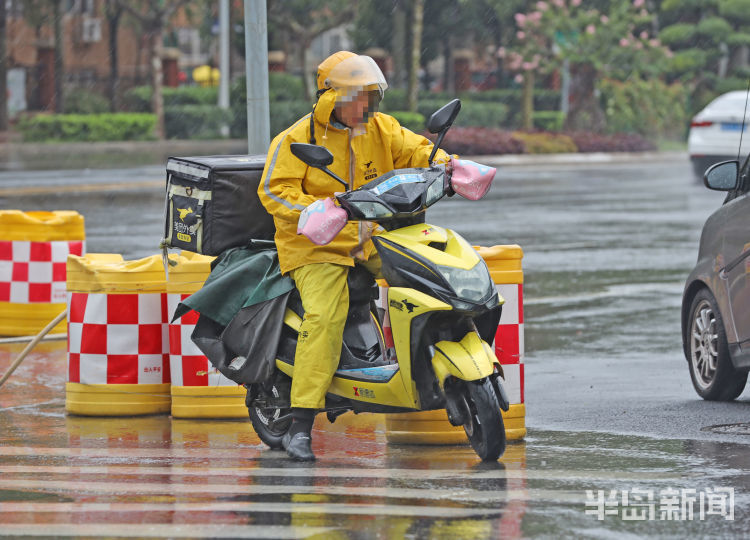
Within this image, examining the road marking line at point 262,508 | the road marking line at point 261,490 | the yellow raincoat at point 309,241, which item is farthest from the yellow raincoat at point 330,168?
the road marking line at point 262,508

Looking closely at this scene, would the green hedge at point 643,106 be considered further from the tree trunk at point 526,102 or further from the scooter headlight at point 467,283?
the scooter headlight at point 467,283

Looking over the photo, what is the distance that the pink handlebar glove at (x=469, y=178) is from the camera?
6.22 metres

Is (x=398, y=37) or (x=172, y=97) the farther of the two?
(x=172, y=97)

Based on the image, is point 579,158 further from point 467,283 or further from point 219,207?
point 467,283

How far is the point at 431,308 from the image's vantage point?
19.1 feet

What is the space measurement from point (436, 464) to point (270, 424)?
942 millimetres

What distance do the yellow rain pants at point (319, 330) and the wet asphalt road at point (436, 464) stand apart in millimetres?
344

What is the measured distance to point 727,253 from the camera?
25.8ft

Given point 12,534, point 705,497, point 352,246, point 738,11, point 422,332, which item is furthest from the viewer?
point 738,11

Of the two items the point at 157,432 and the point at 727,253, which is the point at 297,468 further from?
the point at 727,253

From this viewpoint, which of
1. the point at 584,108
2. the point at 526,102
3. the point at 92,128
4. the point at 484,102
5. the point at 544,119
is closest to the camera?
the point at 92,128

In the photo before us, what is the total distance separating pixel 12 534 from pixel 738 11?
41723mm

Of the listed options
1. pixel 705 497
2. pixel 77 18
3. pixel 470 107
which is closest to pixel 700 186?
pixel 470 107

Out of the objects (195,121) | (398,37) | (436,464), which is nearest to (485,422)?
(436,464)
